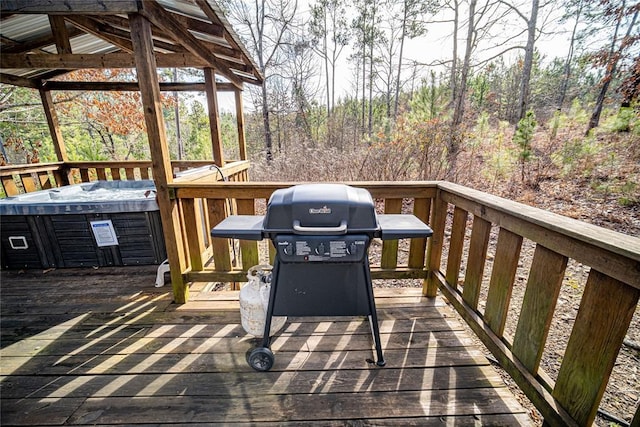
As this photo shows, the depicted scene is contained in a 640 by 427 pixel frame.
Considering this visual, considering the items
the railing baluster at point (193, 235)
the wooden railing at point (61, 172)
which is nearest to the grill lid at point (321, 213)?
the railing baluster at point (193, 235)

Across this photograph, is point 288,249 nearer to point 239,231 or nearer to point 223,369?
point 239,231

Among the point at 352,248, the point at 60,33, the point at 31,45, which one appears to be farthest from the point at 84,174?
the point at 352,248

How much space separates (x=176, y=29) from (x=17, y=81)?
3523 mm

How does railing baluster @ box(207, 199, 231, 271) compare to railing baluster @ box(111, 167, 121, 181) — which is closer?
railing baluster @ box(207, 199, 231, 271)

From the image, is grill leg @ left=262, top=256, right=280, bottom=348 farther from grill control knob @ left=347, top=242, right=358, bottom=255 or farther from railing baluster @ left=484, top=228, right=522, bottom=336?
railing baluster @ left=484, top=228, right=522, bottom=336

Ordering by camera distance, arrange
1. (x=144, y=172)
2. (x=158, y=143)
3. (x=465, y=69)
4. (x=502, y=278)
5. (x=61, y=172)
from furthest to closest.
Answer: (x=465, y=69) → (x=144, y=172) → (x=61, y=172) → (x=158, y=143) → (x=502, y=278)

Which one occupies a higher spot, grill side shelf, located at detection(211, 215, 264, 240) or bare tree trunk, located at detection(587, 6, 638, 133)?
bare tree trunk, located at detection(587, 6, 638, 133)

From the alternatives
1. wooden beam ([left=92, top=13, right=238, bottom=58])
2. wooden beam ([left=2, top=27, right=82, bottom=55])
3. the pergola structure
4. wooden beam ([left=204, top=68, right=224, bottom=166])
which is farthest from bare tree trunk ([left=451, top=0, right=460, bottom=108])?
wooden beam ([left=2, top=27, right=82, bottom=55])

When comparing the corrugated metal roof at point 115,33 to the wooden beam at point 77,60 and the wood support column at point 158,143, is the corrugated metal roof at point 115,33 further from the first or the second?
the wood support column at point 158,143

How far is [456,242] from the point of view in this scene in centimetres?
191

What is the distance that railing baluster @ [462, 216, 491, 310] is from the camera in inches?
63.7

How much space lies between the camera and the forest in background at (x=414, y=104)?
18.9ft

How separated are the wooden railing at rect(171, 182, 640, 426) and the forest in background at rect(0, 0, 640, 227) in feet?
12.9

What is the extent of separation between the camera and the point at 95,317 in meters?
2.01
